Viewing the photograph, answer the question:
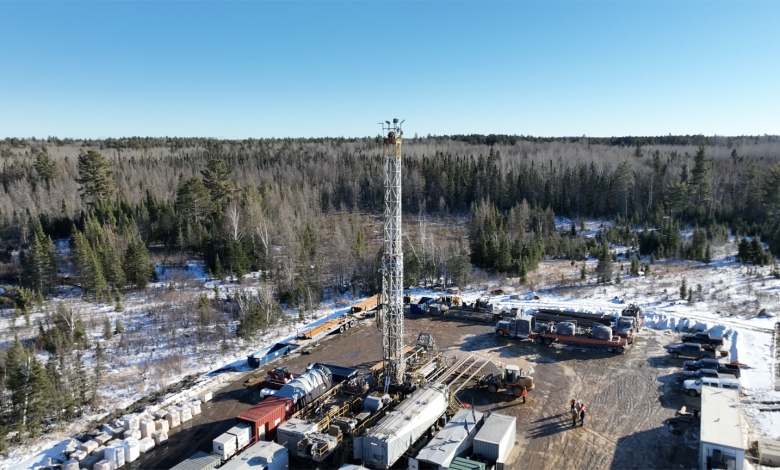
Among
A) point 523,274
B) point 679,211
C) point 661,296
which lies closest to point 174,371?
point 523,274

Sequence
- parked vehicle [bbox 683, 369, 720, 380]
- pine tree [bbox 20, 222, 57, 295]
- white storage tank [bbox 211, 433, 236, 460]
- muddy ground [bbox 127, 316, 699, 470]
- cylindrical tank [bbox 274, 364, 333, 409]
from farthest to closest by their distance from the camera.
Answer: pine tree [bbox 20, 222, 57, 295] → parked vehicle [bbox 683, 369, 720, 380] → cylindrical tank [bbox 274, 364, 333, 409] → muddy ground [bbox 127, 316, 699, 470] → white storage tank [bbox 211, 433, 236, 460]

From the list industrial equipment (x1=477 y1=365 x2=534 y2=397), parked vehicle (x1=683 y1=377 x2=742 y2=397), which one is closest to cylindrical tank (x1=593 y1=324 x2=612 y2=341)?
parked vehicle (x1=683 y1=377 x2=742 y2=397)

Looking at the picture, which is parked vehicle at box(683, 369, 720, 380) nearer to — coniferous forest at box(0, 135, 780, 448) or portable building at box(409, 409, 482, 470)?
portable building at box(409, 409, 482, 470)

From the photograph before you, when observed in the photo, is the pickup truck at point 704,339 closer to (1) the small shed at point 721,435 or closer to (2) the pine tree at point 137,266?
(1) the small shed at point 721,435

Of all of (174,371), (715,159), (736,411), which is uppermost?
(715,159)

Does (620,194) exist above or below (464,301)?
above

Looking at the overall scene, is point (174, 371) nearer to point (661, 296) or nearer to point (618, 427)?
point (618, 427)
